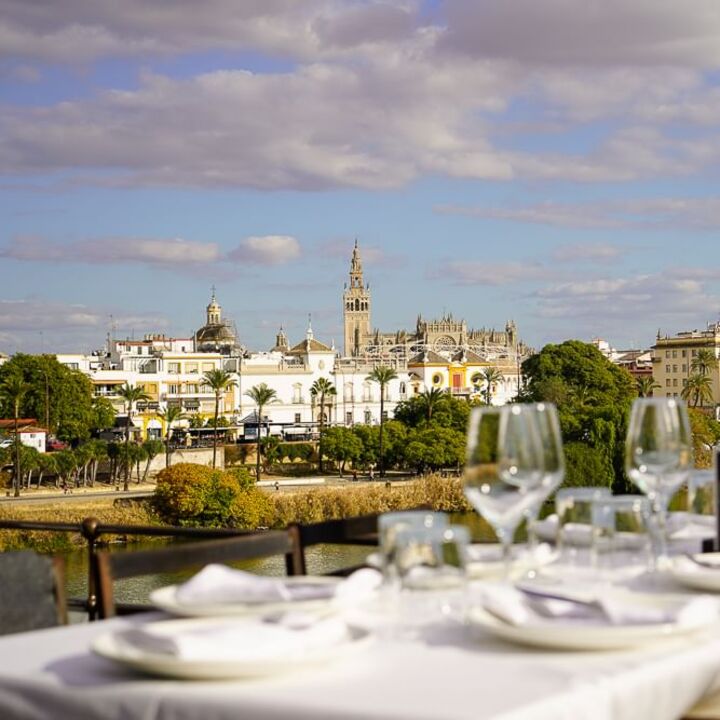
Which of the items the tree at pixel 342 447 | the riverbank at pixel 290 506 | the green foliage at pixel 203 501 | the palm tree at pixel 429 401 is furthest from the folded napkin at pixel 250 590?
the palm tree at pixel 429 401

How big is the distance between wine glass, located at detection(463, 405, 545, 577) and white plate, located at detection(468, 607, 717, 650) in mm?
220

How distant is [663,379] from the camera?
99.5 m

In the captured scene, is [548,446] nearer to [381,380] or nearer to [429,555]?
[429,555]

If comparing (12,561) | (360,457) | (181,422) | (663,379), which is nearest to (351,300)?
(663,379)

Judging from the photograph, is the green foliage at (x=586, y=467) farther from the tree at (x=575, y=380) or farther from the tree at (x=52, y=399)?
the tree at (x=52, y=399)

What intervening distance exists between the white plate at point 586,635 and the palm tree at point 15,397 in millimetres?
40322

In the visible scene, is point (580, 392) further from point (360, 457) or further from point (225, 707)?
point (225, 707)

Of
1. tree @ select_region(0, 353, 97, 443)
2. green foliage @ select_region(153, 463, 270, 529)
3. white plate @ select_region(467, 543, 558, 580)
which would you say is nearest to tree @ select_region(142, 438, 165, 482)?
tree @ select_region(0, 353, 97, 443)

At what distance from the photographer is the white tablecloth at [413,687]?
2.08 m

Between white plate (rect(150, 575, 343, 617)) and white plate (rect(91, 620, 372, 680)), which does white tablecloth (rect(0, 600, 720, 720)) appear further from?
white plate (rect(150, 575, 343, 617))

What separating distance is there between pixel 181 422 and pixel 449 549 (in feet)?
220

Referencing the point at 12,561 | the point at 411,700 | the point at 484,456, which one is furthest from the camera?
the point at 12,561

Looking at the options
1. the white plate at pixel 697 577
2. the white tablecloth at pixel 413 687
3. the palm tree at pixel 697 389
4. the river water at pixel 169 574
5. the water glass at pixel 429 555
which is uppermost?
the palm tree at pixel 697 389

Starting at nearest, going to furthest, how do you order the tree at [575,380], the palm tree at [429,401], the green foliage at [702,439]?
the green foliage at [702,439]
the palm tree at [429,401]
the tree at [575,380]
